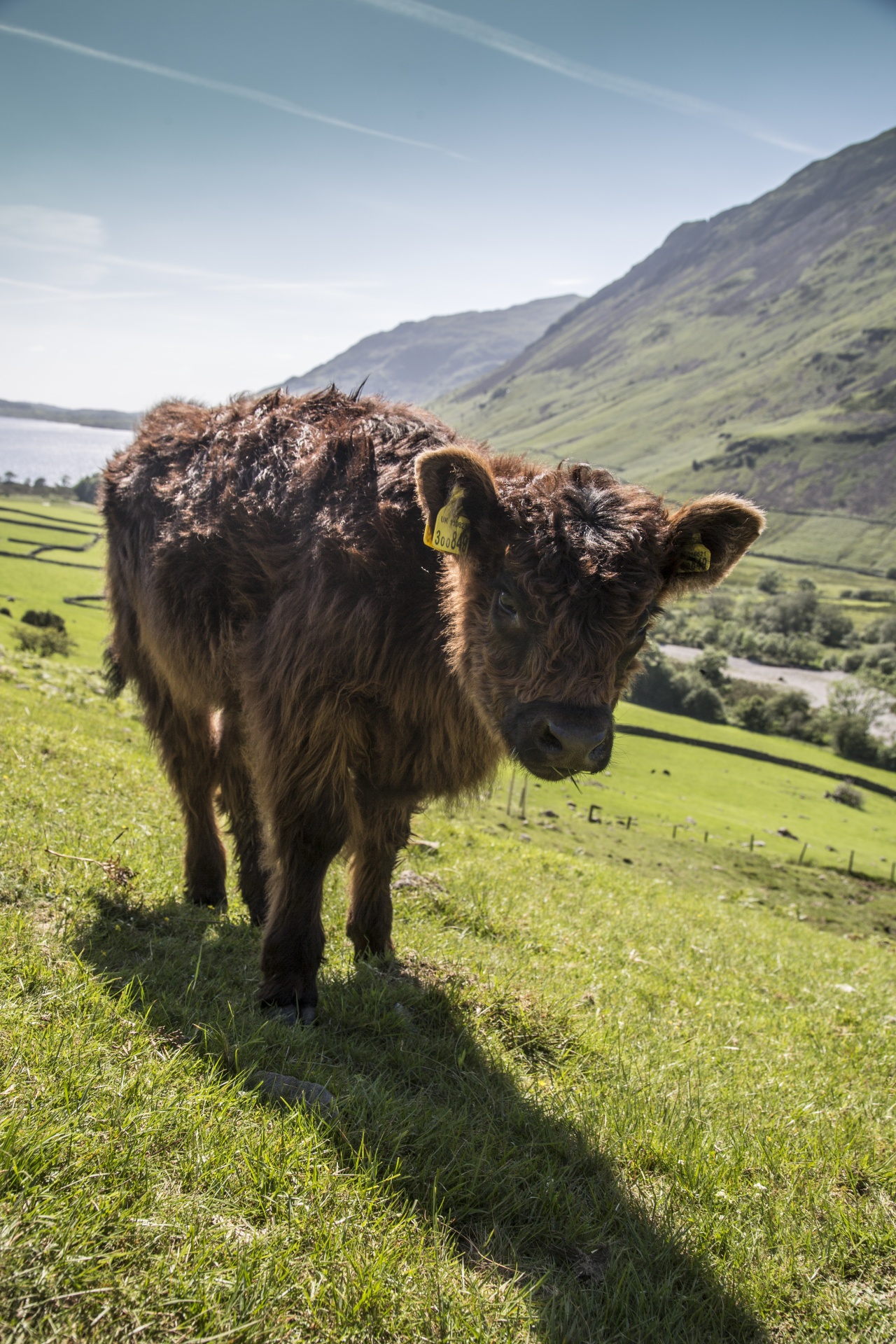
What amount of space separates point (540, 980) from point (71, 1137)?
3.91 meters

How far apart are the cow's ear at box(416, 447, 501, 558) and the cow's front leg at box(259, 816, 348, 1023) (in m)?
1.91

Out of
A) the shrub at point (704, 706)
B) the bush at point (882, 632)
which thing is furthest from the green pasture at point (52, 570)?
the bush at point (882, 632)

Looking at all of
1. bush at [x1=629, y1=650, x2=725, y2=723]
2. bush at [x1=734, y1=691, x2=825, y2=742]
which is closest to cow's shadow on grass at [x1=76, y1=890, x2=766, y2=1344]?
bush at [x1=629, y1=650, x2=725, y2=723]

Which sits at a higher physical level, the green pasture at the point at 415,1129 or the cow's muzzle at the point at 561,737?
the cow's muzzle at the point at 561,737

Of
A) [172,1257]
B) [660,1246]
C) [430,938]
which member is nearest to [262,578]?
[430,938]

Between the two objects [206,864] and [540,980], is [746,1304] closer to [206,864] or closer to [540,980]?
[540,980]

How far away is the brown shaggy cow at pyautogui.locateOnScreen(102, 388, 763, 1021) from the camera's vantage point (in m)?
4.26

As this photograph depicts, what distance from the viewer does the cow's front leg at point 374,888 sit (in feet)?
19.2

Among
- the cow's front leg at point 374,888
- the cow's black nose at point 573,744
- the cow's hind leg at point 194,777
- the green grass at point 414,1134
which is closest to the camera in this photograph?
the green grass at point 414,1134

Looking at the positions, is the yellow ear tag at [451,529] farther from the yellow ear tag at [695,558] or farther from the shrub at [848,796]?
the shrub at [848,796]

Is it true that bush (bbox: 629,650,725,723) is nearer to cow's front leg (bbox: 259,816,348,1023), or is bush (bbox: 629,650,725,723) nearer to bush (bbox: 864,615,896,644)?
bush (bbox: 864,615,896,644)

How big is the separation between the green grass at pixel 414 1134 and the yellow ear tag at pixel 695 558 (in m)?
3.03

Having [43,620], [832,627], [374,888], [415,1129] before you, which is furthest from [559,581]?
[832,627]

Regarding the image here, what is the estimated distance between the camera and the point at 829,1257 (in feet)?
11.3
